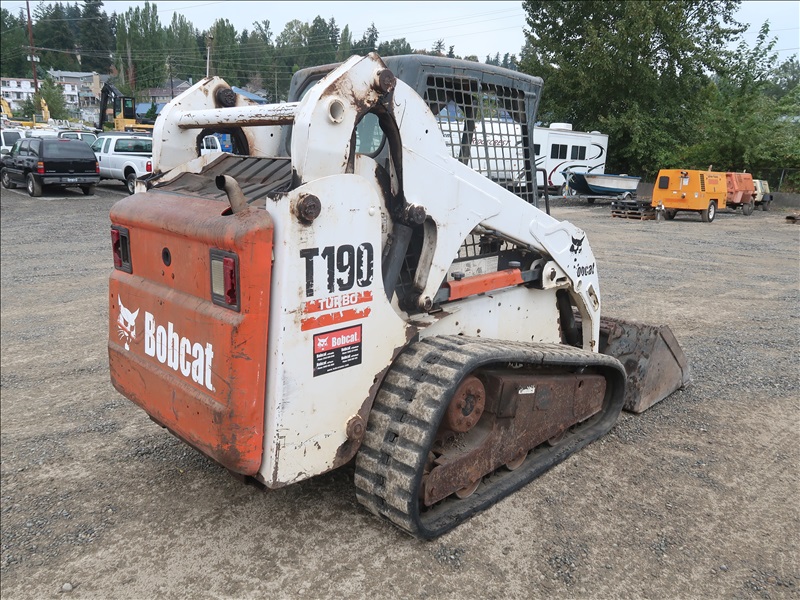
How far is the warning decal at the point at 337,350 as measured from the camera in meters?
2.79

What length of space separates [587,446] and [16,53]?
11264 cm

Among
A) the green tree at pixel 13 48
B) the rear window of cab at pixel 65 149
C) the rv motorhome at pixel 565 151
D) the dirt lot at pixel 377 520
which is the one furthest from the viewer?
the green tree at pixel 13 48

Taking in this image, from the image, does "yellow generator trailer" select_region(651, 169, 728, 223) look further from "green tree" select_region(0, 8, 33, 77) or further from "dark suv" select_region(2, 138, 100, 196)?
"green tree" select_region(0, 8, 33, 77)

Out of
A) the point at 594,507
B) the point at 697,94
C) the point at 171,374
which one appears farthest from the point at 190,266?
the point at 697,94

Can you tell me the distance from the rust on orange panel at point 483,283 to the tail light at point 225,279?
1215 mm

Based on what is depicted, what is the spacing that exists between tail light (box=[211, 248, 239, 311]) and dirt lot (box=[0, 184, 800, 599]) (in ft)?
4.06

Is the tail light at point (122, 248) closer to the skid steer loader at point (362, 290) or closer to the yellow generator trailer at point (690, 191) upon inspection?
the skid steer loader at point (362, 290)

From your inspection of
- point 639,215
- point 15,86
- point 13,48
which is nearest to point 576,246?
point 639,215

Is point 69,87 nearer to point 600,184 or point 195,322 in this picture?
point 600,184

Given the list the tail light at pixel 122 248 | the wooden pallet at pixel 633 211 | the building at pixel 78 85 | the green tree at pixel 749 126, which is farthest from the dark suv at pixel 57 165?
the building at pixel 78 85

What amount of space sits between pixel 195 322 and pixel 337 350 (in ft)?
2.04

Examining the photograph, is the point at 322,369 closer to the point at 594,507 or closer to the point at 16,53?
the point at 594,507

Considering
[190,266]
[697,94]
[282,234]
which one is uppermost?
[697,94]

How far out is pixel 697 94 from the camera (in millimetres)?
27812
